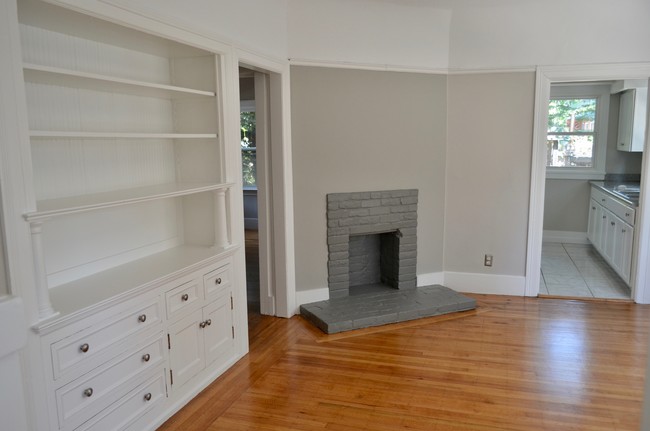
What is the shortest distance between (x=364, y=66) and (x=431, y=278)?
2.10m

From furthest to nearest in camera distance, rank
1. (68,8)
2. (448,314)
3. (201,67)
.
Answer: (448,314) → (201,67) → (68,8)

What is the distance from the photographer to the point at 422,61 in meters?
4.75

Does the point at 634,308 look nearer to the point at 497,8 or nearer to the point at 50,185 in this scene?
the point at 497,8

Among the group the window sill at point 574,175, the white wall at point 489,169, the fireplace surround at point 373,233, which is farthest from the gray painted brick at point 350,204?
the window sill at point 574,175

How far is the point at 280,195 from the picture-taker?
436 centimetres

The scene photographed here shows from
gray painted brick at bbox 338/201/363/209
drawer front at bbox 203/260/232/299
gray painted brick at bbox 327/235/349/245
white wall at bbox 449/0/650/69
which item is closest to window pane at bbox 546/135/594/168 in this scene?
white wall at bbox 449/0/650/69

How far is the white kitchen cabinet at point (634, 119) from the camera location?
5.95 m

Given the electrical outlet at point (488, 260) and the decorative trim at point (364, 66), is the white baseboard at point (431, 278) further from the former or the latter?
the decorative trim at point (364, 66)

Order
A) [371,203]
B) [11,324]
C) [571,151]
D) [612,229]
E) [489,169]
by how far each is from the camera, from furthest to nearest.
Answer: [571,151] < [612,229] < [489,169] < [371,203] < [11,324]

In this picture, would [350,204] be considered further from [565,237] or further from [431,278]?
[565,237]

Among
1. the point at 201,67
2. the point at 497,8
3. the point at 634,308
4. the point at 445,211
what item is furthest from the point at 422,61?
the point at 634,308

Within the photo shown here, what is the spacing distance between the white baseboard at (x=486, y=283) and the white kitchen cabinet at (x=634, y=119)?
230 centimetres

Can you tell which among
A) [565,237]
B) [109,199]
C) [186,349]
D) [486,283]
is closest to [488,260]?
[486,283]

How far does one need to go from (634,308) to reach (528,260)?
37.8 inches
